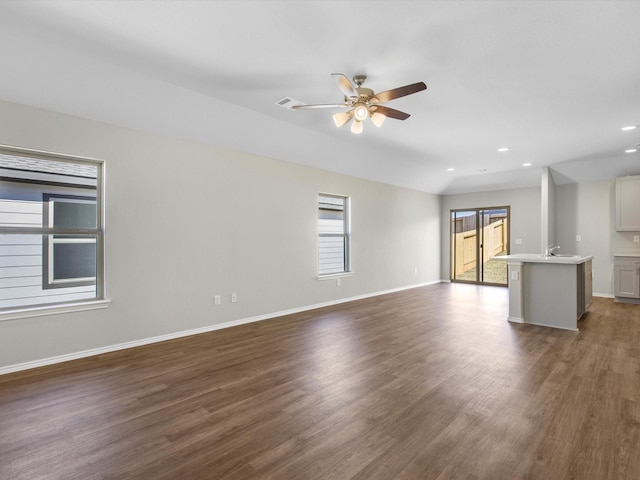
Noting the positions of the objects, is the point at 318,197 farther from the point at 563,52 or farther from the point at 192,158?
the point at 563,52

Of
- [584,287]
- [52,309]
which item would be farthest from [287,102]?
[584,287]

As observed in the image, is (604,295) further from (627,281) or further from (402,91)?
(402,91)

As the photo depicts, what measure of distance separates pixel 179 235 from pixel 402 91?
3.05 meters

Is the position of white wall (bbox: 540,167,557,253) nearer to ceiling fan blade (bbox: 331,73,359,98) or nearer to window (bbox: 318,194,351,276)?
window (bbox: 318,194,351,276)

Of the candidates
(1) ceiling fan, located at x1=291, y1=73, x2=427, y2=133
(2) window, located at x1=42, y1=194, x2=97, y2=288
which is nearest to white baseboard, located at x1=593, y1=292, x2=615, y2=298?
(1) ceiling fan, located at x1=291, y1=73, x2=427, y2=133

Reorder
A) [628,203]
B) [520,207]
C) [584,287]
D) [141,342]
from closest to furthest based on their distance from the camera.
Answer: [141,342]
[584,287]
[628,203]
[520,207]

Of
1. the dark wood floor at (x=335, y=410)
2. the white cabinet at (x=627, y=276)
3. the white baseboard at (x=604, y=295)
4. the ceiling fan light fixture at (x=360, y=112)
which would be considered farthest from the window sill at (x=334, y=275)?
the white baseboard at (x=604, y=295)

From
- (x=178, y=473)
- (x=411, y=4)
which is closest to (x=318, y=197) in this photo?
(x=411, y=4)

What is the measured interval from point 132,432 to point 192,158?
316 cm

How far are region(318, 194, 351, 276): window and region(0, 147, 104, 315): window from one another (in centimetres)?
342

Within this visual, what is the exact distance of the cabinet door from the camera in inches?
238

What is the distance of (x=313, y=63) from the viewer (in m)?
2.88

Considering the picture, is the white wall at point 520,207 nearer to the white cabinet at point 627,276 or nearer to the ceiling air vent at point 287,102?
the white cabinet at point 627,276

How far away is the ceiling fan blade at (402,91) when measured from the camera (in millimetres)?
2611
